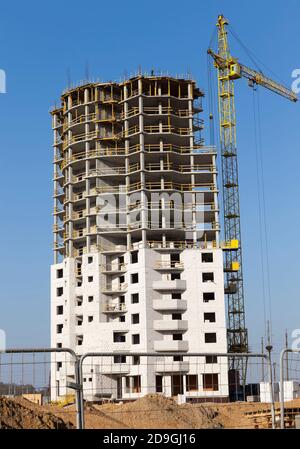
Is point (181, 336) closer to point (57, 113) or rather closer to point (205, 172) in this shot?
point (205, 172)

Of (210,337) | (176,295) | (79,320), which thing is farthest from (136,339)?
(79,320)

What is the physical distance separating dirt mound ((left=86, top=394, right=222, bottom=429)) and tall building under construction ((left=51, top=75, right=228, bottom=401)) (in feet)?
102

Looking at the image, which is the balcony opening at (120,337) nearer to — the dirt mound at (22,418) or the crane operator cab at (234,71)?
the crane operator cab at (234,71)

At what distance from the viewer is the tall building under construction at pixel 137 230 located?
6969 centimetres

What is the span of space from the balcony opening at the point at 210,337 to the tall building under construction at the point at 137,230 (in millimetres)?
102

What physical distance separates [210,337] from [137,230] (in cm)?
1377

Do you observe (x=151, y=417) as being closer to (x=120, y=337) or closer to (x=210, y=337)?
(x=210, y=337)

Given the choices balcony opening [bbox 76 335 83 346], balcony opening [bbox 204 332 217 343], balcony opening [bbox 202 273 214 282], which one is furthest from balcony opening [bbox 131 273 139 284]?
balcony opening [bbox 204 332 217 343]

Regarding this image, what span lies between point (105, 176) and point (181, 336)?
64.3 ft

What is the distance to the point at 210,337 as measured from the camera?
69.6 metres

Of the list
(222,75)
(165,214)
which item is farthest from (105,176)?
(222,75)

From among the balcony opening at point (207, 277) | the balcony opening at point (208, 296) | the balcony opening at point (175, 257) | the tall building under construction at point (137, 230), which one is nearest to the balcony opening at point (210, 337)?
the tall building under construction at point (137, 230)
